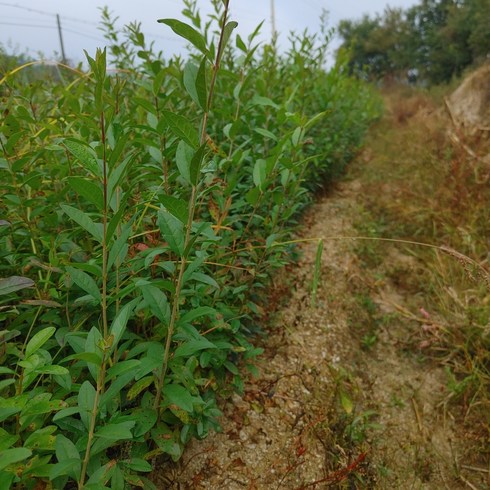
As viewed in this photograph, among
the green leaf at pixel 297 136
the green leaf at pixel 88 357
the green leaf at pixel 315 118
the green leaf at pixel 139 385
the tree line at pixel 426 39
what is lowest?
the green leaf at pixel 139 385

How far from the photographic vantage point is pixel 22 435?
0.91m

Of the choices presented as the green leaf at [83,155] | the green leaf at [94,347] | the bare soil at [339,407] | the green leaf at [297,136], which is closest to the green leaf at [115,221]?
the green leaf at [83,155]

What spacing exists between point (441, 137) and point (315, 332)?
3.71 metres

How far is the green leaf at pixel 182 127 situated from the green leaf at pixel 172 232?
0.69 ft

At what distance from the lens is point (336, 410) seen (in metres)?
1.58

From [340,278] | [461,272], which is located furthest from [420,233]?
[340,278]

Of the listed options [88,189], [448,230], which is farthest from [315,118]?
[448,230]

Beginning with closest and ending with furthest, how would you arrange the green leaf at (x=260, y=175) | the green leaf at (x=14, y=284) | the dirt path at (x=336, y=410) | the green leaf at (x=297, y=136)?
the green leaf at (x=14, y=284)
the dirt path at (x=336, y=410)
the green leaf at (x=260, y=175)
the green leaf at (x=297, y=136)

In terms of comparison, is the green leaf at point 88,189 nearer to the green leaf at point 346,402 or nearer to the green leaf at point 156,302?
the green leaf at point 156,302

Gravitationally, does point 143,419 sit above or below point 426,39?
below

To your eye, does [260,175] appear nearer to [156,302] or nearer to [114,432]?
[156,302]

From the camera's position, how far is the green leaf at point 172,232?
0.91 m

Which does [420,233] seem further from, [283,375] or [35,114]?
[35,114]

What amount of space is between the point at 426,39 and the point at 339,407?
24.0 metres
